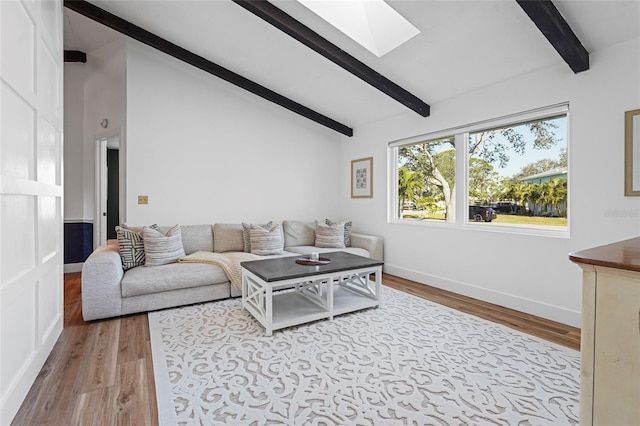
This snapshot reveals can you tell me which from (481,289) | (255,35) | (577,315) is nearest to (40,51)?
(255,35)

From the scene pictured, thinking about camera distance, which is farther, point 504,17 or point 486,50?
point 486,50

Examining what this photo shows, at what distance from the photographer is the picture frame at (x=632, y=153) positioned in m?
2.43

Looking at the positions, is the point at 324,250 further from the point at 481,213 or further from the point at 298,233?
the point at 481,213

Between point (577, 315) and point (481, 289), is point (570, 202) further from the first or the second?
point (481, 289)

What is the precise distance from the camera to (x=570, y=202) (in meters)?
2.84

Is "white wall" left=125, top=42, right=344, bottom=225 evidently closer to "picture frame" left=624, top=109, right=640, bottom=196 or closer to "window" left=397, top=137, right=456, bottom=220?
"window" left=397, top=137, right=456, bottom=220

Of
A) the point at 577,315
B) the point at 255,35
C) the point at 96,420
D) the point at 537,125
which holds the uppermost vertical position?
the point at 255,35

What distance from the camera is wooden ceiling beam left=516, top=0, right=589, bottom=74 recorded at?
218 cm

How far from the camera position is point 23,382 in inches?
71.1

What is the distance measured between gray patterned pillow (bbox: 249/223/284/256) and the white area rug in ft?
4.25

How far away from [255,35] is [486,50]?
2295 millimetres

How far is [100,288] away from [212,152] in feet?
7.61

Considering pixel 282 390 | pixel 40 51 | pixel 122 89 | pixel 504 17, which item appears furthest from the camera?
pixel 122 89

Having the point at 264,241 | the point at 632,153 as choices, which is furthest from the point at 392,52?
the point at 264,241
